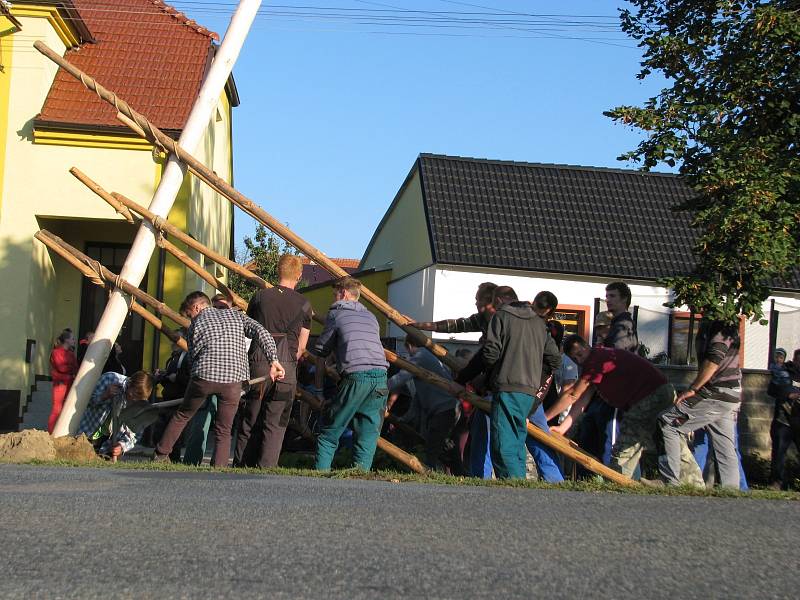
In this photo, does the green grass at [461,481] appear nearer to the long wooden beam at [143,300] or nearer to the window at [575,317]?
the long wooden beam at [143,300]

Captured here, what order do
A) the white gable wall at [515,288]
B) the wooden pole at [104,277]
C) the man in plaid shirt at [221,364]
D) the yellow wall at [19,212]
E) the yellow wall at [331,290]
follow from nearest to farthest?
1. the man in plaid shirt at [221,364]
2. the wooden pole at [104,277]
3. the yellow wall at [19,212]
4. the white gable wall at [515,288]
5. the yellow wall at [331,290]

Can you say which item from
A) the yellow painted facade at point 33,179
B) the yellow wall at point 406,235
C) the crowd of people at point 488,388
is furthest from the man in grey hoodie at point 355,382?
the yellow wall at point 406,235

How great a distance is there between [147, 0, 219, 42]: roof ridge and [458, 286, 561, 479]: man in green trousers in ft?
45.3

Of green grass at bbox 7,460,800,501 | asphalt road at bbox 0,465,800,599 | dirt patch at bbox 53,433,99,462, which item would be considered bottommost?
dirt patch at bbox 53,433,99,462

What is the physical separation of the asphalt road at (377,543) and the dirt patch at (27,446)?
2592 millimetres

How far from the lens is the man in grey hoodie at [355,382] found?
9.23m

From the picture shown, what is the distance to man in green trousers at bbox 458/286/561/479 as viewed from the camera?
8711 mm

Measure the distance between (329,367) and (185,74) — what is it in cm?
983

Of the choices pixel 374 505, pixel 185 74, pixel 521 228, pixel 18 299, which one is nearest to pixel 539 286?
pixel 521 228

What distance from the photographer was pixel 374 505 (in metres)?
6.18

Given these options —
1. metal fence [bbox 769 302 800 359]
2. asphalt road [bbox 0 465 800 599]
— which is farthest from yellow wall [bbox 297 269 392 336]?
asphalt road [bbox 0 465 800 599]

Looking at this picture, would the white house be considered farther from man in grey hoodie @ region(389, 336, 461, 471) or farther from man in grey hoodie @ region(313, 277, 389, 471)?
man in grey hoodie @ region(313, 277, 389, 471)

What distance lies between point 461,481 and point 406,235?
21.1 m

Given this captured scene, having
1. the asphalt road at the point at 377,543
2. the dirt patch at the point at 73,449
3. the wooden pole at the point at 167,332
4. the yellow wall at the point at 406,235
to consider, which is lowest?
the dirt patch at the point at 73,449
